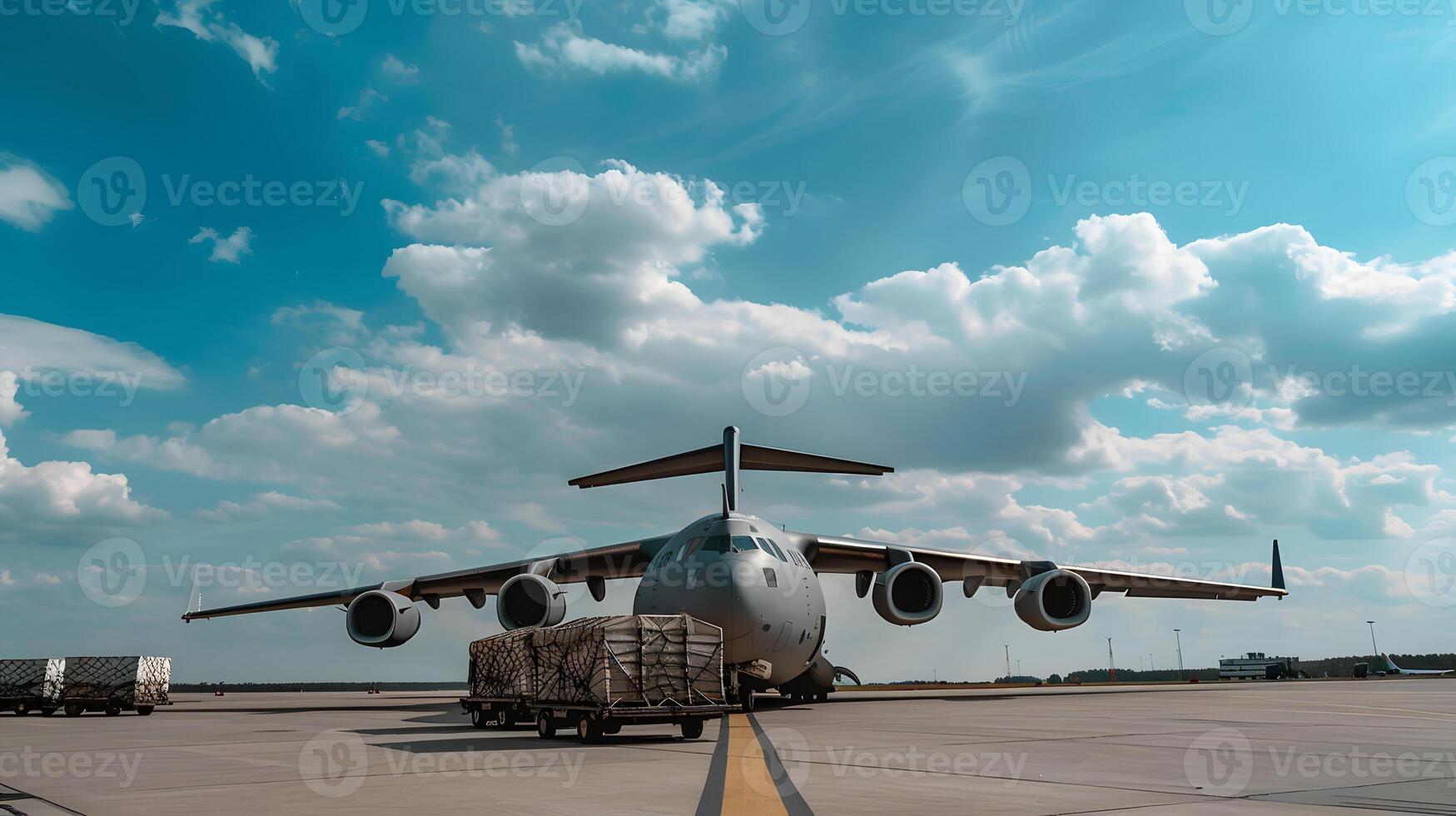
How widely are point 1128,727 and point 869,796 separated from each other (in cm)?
953

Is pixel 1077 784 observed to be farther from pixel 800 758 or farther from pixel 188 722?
pixel 188 722

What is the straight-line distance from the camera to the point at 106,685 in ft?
90.8

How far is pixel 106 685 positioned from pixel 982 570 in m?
26.1

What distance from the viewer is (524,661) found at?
16.9 m

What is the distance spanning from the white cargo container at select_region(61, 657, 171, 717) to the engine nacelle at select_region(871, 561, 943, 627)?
21.4 m

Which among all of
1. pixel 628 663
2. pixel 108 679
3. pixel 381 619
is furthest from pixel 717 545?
pixel 108 679

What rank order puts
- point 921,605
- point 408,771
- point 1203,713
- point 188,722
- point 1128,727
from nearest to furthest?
point 408,771
point 1128,727
point 1203,713
point 188,722
point 921,605

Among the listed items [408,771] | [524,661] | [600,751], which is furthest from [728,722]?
[408,771]

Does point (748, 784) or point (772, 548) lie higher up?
point (772, 548)

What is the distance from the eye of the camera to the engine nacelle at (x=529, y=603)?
24188 mm

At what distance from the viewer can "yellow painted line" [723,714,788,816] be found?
7059mm

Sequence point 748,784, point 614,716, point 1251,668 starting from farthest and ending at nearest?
point 1251,668 < point 614,716 < point 748,784
